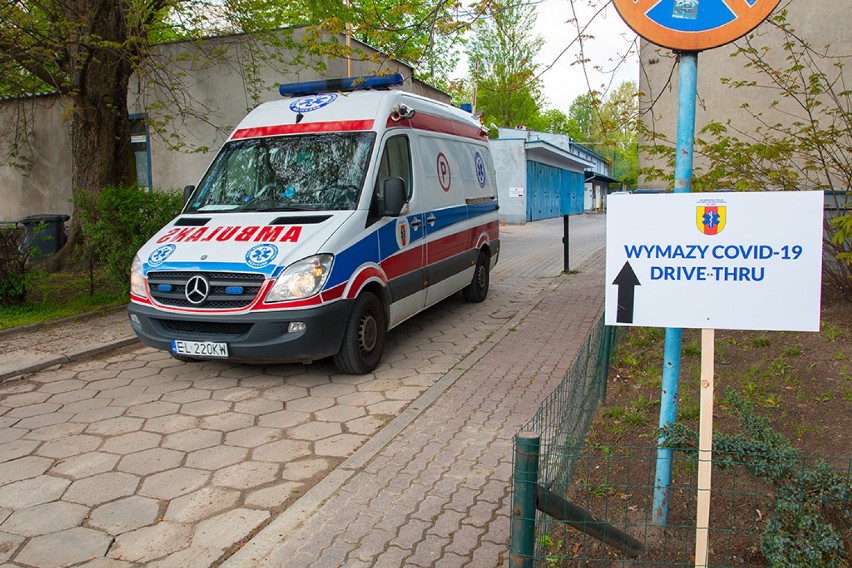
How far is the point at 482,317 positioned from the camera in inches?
340

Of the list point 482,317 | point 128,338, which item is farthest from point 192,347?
point 482,317

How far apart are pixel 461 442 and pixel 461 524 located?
3.60 ft

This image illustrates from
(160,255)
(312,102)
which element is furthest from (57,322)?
(312,102)

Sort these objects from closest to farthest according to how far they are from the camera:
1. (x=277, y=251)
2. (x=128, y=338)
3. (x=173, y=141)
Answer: (x=277, y=251) → (x=128, y=338) → (x=173, y=141)

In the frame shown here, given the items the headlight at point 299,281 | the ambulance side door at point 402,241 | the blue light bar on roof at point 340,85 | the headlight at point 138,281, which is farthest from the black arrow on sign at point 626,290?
the blue light bar on roof at point 340,85

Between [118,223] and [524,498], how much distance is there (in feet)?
24.1

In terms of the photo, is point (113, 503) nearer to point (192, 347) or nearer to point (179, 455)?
point (179, 455)

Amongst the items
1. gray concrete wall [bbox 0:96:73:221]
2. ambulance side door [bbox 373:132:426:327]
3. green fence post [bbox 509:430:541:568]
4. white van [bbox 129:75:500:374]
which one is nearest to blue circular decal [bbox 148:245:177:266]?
white van [bbox 129:75:500:374]

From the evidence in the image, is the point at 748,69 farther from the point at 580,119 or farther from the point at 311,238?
the point at 580,119

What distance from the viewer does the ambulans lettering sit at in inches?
214

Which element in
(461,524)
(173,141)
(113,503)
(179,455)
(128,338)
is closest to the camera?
(461,524)

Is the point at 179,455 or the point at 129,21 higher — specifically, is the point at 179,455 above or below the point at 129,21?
below

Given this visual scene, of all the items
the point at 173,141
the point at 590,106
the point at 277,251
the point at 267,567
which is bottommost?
the point at 267,567

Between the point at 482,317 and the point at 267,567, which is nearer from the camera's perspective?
the point at 267,567
